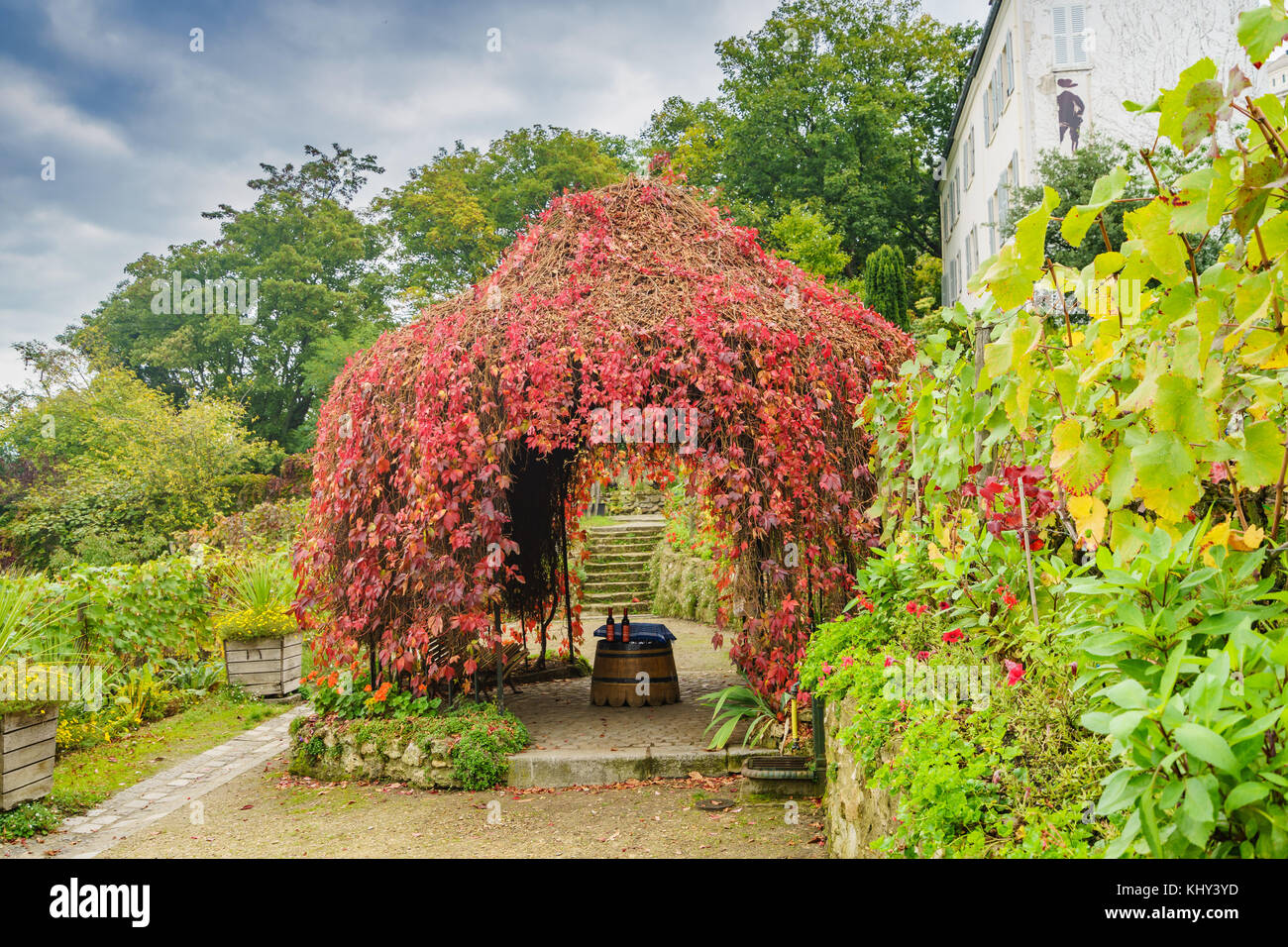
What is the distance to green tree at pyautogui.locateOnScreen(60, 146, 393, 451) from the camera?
97.2 feet

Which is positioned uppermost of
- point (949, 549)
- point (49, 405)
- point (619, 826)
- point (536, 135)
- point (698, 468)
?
point (536, 135)

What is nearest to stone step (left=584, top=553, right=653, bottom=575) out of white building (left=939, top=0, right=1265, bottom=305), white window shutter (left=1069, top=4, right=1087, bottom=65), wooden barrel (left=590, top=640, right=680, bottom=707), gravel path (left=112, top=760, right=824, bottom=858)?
wooden barrel (left=590, top=640, right=680, bottom=707)

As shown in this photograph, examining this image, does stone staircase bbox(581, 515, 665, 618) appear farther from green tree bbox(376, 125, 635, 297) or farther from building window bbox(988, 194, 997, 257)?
green tree bbox(376, 125, 635, 297)

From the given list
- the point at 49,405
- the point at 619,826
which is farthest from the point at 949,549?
the point at 49,405

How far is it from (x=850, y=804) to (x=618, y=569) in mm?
12944

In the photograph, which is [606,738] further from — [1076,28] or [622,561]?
[1076,28]

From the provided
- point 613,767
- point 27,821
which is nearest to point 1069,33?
point 613,767

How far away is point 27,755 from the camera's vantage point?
530 centimetres

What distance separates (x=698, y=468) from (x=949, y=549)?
2.64 meters

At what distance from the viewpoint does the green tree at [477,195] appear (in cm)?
2528
